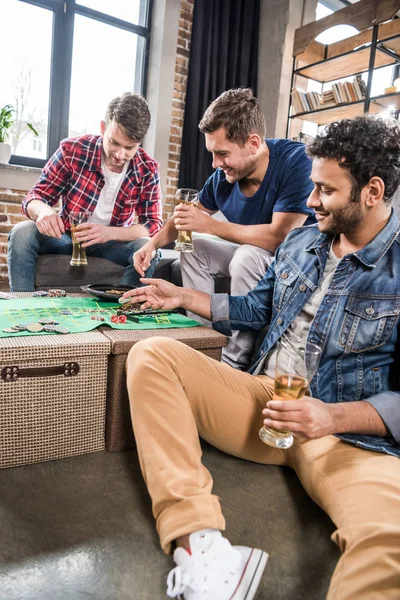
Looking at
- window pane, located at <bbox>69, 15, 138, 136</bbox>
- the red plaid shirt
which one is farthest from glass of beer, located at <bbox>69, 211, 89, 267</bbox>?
window pane, located at <bbox>69, 15, 138, 136</bbox>

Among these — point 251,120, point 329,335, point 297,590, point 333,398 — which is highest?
point 251,120

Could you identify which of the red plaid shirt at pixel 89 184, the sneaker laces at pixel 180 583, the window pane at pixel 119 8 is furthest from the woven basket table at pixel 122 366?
the window pane at pixel 119 8

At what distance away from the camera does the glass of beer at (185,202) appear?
1844 millimetres

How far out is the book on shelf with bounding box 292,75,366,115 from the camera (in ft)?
13.3

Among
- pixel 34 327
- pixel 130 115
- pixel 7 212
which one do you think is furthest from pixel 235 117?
pixel 7 212

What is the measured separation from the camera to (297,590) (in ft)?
2.92

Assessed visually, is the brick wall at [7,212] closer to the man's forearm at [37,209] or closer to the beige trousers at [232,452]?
the man's forearm at [37,209]

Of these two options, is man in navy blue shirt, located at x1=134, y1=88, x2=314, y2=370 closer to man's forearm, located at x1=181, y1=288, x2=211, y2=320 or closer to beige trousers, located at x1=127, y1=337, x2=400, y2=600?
man's forearm, located at x1=181, y1=288, x2=211, y2=320

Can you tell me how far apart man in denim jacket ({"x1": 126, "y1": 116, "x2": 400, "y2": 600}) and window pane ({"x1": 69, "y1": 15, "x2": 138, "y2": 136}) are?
10.5 feet

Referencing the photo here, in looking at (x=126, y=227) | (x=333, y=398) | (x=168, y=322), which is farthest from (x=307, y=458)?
(x=126, y=227)

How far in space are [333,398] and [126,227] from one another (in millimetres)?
1551

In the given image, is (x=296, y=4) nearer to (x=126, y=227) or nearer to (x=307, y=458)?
(x=126, y=227)

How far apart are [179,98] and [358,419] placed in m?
3.87

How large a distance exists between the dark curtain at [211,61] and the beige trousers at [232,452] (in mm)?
3387
